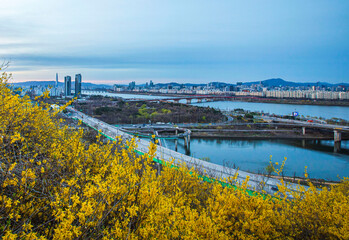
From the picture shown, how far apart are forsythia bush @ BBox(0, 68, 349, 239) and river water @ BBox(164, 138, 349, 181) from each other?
1264cm

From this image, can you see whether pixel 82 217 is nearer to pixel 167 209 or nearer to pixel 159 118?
pixel 167 209

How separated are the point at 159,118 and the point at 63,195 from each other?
36496 mm

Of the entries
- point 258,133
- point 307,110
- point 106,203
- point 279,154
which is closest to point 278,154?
point 279,154

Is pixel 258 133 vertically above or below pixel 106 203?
below

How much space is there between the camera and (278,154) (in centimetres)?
2175

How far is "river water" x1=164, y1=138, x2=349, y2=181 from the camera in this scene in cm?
1702

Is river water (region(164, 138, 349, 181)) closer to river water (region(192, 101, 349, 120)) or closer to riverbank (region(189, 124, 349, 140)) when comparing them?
riverbank (region(189, 124, 349, 140))

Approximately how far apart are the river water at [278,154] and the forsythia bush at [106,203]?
12.6 m

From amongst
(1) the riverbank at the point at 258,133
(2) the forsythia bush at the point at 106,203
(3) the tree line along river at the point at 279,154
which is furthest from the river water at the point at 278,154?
(2) the forsythia bush at the point at 106,203

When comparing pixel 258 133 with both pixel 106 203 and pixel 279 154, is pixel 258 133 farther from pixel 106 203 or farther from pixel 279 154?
pixel 106 203

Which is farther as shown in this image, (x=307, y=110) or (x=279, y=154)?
(x=307, y=110)

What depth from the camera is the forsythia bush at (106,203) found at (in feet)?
7.95

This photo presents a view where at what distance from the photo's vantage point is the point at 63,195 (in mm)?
2662

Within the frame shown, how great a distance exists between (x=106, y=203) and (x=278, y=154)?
21.5 metres
